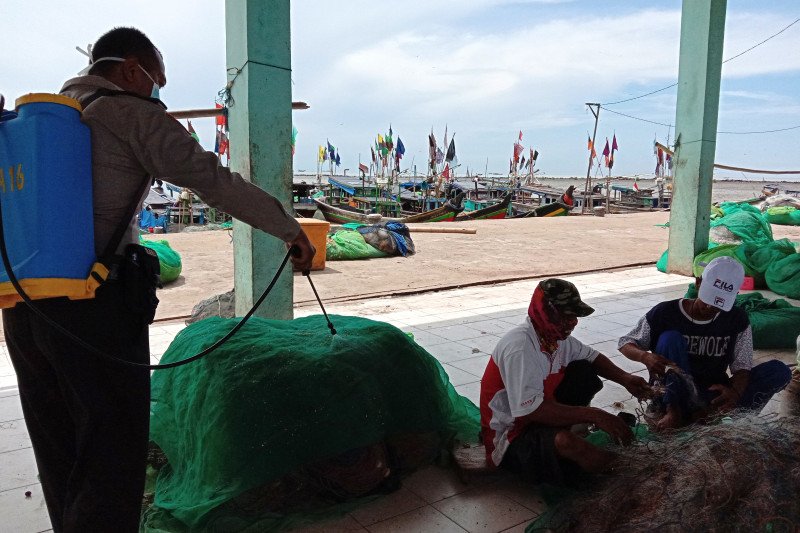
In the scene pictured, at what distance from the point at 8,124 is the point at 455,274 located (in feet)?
24.9

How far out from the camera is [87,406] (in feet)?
5.62

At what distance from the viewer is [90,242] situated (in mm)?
1676

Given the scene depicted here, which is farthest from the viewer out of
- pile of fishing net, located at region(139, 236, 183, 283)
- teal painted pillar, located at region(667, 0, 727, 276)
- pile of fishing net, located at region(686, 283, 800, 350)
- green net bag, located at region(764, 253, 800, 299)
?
pile of fishing net, located at region(139, 236, 183, 283)

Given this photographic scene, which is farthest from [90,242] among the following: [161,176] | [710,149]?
[710,149]

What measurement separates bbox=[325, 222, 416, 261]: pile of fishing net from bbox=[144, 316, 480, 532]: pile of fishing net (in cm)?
710

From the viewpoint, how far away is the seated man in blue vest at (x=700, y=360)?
298 cm

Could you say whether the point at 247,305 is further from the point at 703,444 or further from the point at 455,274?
the point at 455,274

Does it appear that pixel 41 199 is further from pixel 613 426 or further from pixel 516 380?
pixel 613 426

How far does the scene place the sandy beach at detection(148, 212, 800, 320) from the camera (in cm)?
769

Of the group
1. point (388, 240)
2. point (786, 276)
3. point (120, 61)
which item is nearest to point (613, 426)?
point (120, 61)

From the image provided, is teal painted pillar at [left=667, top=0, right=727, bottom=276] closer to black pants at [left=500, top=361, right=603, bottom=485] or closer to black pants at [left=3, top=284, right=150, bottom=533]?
black pants at [left=500, top=361, right=603, bottom=485]

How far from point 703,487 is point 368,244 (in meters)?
8.91

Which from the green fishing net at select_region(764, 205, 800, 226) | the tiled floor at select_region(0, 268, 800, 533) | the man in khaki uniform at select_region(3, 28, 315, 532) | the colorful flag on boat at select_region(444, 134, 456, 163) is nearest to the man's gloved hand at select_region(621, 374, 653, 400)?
the tiled floor at select_region(0, 268, 800, 533)

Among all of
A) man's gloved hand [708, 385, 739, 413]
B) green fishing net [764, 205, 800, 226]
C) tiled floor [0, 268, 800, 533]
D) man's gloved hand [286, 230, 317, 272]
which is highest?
man's gloved hand [286, 230, 317, 272]
